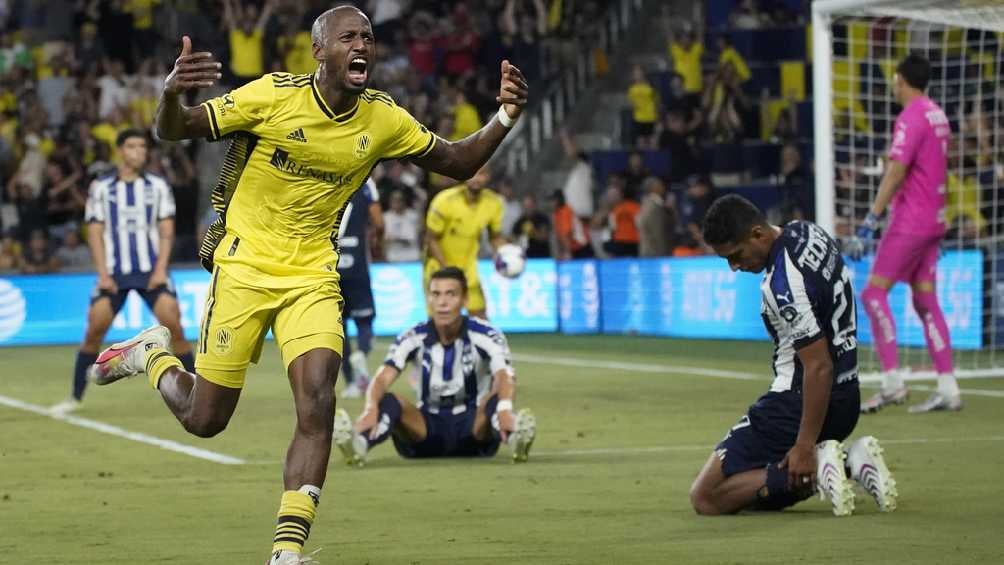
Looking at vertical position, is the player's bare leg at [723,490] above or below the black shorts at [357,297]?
below

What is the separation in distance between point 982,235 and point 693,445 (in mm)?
9055

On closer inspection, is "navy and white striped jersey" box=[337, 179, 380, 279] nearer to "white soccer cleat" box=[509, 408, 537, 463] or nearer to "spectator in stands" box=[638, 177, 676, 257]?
"white soccer cleat" box=[509, 408, 537, 463]

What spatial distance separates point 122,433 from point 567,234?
13539mm

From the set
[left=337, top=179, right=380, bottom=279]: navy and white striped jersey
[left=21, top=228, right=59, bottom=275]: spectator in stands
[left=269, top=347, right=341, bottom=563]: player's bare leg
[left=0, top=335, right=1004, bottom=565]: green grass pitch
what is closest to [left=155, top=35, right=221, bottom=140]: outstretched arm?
[left=269, top=347, right=341, bottom=563]: player's bare leg

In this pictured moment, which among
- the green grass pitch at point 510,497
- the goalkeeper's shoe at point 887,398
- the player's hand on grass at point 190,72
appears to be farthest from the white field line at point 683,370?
the player's hand on grass at point 190,72

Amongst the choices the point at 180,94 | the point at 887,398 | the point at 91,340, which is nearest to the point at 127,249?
the point at 91,340

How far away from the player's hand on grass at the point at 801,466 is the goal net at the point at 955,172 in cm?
820

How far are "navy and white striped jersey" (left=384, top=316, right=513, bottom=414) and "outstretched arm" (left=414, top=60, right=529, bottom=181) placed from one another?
10.6 ft

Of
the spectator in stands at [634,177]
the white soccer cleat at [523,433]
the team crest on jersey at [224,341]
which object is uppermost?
the spectator in stands at [634,177]

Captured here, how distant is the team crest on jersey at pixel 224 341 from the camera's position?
23.8 ft

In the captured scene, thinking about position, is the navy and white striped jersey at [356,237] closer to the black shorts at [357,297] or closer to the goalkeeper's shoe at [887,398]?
the black shorts at [357,297]

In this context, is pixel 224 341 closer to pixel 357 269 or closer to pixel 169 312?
pixel 169 312

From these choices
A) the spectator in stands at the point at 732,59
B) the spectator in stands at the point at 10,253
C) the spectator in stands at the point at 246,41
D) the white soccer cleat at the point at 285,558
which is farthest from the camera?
the spectator in stands at the point at 246,41

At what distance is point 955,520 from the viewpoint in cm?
806
